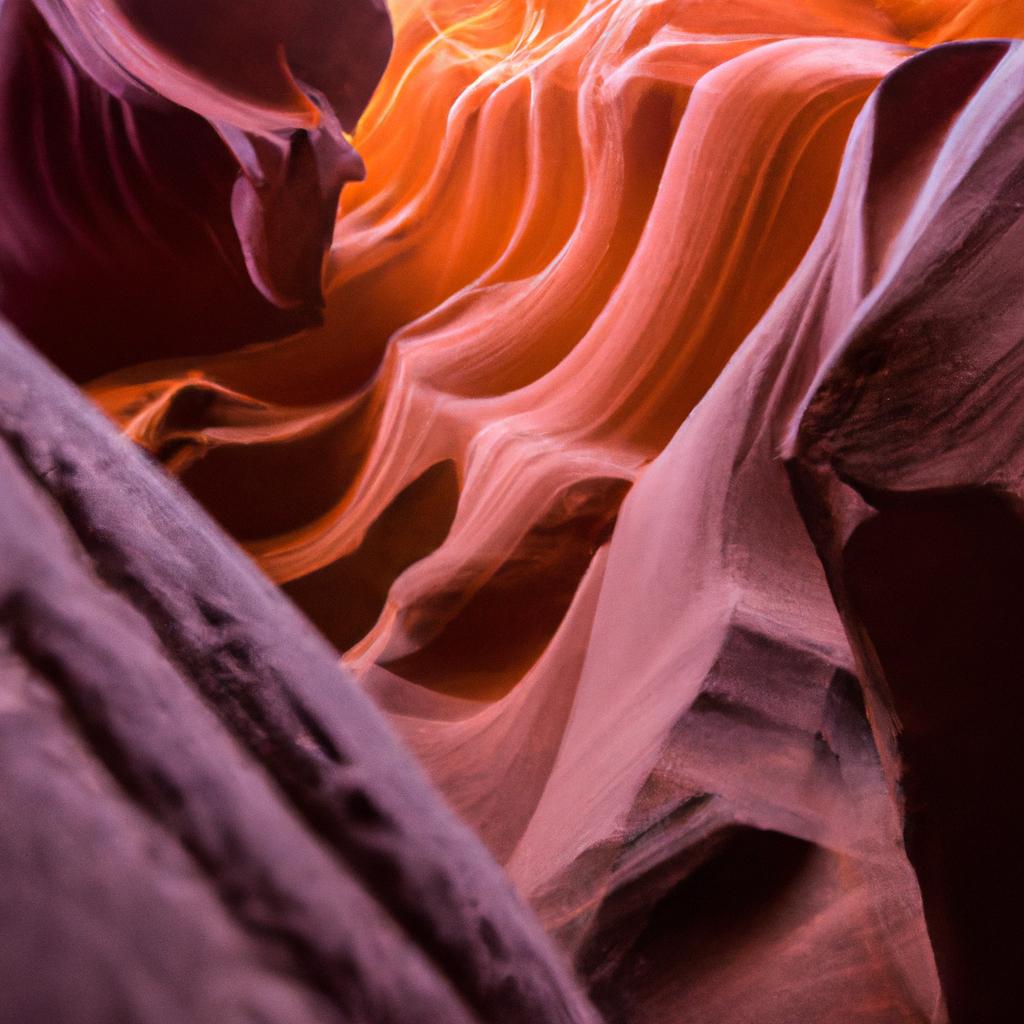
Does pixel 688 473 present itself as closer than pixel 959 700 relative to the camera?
No

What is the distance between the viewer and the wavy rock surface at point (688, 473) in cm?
67

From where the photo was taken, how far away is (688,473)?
0.93 m

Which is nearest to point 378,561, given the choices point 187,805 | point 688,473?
point 688,473

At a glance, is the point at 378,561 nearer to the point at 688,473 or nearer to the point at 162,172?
the point at 688,473

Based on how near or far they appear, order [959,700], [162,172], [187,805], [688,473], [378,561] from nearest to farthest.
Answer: [187,805] → [959,700] → [688,473] → [378,561] → [162,172]

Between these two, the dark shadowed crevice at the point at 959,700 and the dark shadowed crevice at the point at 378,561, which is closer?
the dark shadowed crevice at the point at 959,700

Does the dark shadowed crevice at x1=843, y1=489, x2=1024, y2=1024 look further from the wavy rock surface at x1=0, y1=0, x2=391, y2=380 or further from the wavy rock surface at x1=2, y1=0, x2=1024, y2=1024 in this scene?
the wavy rock surface at x1=0, y1=0, x2=391, y2=380

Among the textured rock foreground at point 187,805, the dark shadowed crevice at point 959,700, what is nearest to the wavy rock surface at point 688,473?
the dark shadowed crevice at point 959,700

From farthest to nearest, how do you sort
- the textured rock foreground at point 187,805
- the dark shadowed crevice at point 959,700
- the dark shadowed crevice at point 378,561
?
1. the dark shadowed crevice at point 378,561
2. the dark shadowed crevice at point 959,700
3. the textured rock foreground at point 187,805

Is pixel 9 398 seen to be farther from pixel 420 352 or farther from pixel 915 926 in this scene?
pixel 420 352

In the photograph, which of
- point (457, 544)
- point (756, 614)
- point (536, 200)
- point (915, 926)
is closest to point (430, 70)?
point (536, 200)

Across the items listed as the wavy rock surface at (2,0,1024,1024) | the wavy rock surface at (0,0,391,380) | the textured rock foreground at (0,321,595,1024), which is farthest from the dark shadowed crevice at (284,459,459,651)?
the textured rock foreground at (0,321,595,1024)

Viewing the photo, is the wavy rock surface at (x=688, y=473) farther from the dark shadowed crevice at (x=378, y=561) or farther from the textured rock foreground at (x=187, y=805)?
the textured rock foreground at (x=187, y=805)

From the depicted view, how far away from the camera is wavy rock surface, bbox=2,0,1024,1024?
667 millimetres
